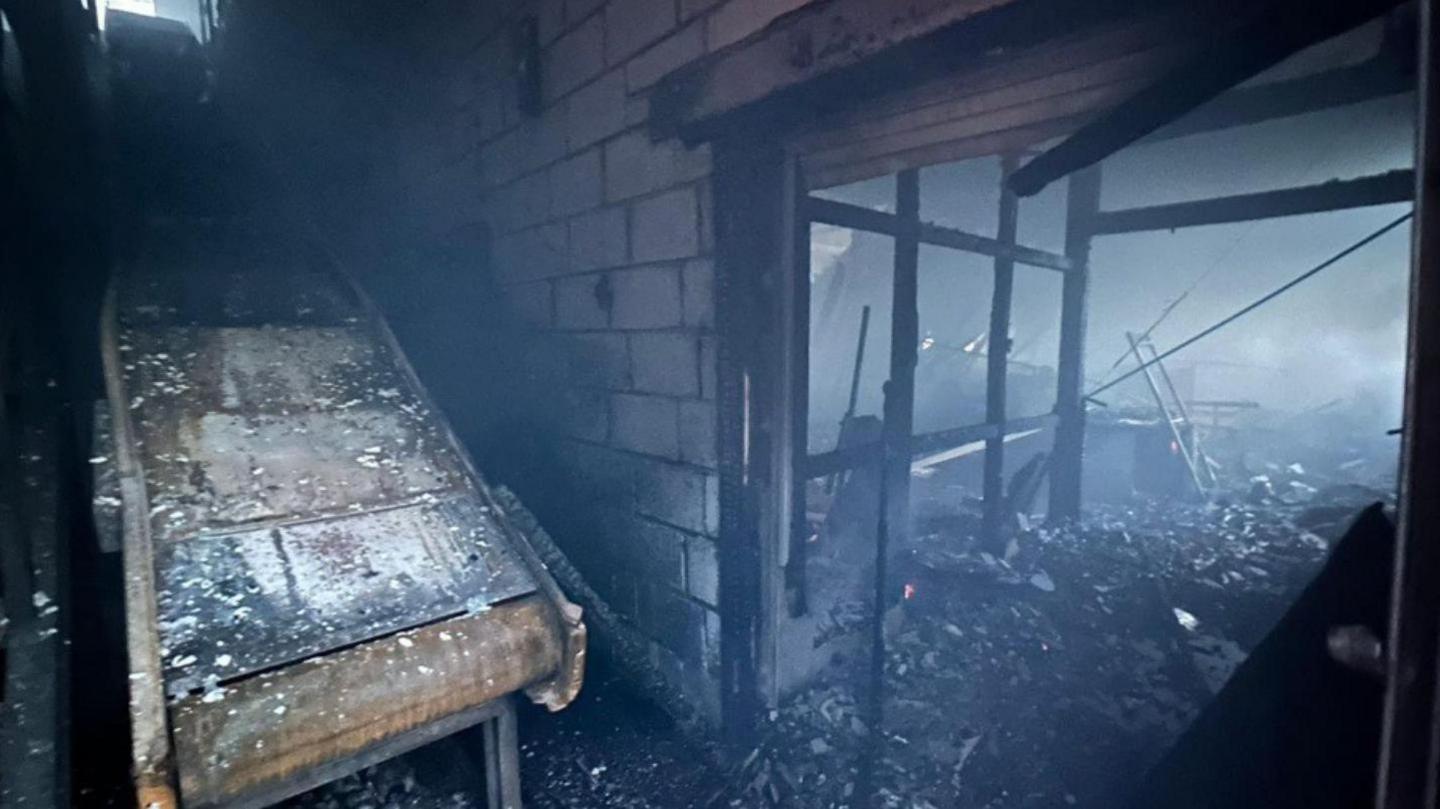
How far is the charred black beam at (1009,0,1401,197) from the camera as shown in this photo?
1447 mm

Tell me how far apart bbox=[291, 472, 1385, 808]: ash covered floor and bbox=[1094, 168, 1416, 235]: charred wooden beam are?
283 centimetres

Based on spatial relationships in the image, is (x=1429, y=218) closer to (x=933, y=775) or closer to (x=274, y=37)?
(x=933, y=775)

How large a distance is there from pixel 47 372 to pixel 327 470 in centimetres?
144

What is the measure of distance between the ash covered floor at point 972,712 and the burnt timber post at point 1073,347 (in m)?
0.83

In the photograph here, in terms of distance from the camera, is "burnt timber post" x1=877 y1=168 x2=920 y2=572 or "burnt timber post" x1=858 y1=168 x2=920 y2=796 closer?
"burnt timber post" x1=858 y1=168 x2=920 y2=796

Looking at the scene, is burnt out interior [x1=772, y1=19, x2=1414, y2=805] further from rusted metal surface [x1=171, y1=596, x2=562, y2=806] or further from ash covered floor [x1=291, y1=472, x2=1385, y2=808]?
rusted metal surface [x1=171, y1=596, x2=562, y2=806]

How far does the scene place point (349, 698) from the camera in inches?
69.0

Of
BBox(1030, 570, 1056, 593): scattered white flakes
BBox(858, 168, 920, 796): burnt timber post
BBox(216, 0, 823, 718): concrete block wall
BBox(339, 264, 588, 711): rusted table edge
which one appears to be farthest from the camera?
BBox(1030, 570, 1056, 593): scattered white flakes

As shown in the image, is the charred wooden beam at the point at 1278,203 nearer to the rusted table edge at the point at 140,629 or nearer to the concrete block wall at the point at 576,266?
the concrete block wall at the point at 576,266

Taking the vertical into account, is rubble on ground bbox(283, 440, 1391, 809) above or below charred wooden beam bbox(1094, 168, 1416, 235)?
below

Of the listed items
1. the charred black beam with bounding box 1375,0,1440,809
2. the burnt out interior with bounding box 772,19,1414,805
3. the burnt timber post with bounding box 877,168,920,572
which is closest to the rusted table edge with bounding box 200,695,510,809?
the burnt out interior with bounding box 772,19,1414,805

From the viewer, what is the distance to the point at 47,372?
2.68 m

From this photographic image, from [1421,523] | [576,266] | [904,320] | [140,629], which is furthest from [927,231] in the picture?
[140,629]

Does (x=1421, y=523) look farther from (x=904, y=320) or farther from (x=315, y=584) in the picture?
(x=904, y=320)
